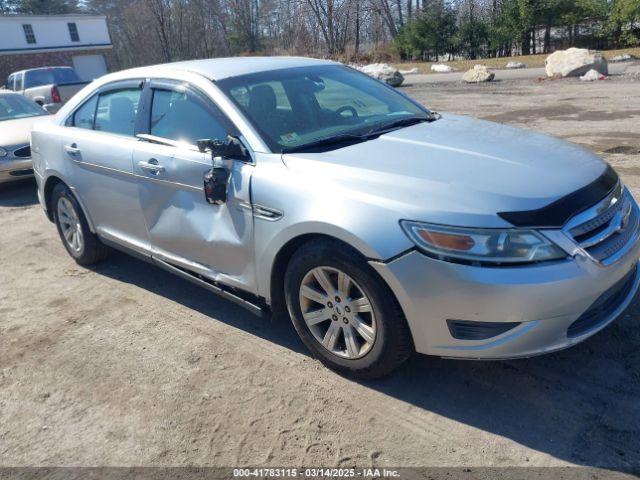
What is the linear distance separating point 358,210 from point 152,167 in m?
1.76

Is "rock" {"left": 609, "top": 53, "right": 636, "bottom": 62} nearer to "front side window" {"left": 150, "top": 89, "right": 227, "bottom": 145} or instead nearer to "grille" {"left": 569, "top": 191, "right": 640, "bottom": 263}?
"grille" {"left": 569, "top": 191, "right": 640, "bottom": 263}

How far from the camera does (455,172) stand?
9.49 ft

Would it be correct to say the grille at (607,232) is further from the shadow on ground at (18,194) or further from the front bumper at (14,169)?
the front bumper at (14,169)

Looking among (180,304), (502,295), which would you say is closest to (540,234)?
(502,295)

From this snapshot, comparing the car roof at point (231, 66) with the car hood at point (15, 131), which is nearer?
the car roof at point (231, 66)

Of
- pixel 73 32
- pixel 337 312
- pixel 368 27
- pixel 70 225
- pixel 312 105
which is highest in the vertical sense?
pixel 73 32

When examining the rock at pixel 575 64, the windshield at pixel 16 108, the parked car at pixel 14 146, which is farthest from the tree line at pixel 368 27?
the parked car at pixel 14 146

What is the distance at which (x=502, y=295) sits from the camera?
99.5 inches

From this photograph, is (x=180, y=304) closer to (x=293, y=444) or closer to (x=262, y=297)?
(x=262, y=297)

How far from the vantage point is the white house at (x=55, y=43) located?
142 ft

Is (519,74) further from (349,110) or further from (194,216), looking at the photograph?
(194,216)

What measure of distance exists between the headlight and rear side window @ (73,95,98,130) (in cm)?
342

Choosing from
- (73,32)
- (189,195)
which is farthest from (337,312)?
(73,32)

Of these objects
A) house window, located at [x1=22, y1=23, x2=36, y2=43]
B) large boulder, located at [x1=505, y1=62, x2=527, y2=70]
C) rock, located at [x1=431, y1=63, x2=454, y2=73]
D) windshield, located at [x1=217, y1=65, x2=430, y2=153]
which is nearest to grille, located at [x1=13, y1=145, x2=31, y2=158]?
windshield, located at [x1=217, y1=65, x2=430, y2=153]
